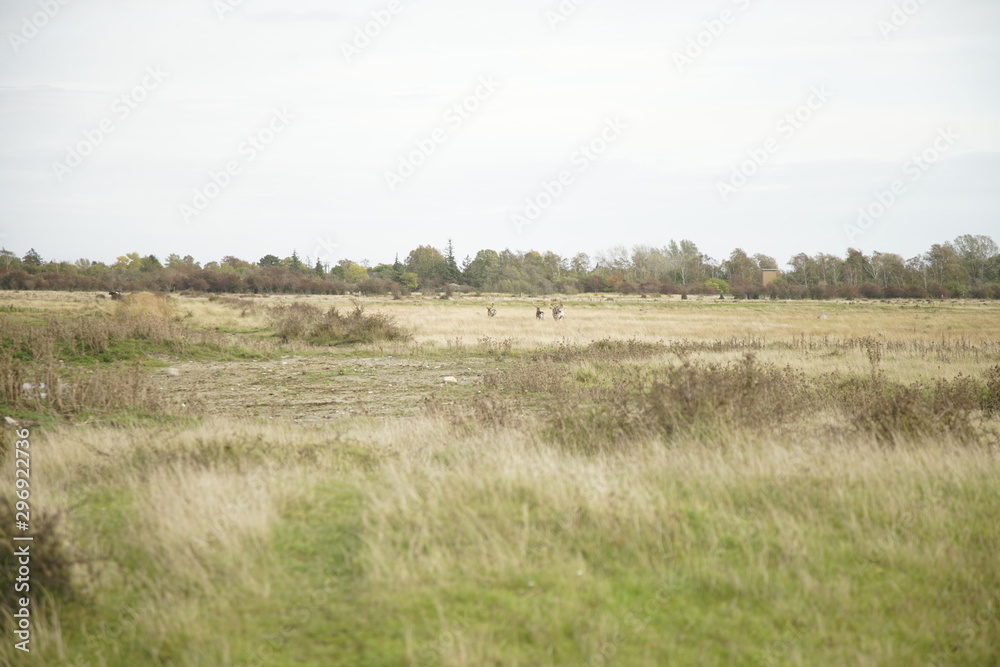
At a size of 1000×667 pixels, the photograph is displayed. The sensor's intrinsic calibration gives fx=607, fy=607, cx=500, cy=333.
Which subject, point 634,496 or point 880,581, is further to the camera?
point 634,496

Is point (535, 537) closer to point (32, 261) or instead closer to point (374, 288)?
point (374, 288)

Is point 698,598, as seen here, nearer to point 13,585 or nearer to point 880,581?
point 880,581

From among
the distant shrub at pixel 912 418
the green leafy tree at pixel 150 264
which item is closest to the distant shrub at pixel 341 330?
the distant shrub at pixel 912 418

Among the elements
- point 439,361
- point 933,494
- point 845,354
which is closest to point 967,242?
point 845,354

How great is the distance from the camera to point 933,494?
16.7 feet

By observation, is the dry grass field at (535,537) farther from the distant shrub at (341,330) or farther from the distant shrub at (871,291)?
the distant shrub at (871,291)

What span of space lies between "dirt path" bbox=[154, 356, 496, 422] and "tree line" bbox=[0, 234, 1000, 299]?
52.3 m

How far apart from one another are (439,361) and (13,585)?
47.0 feet

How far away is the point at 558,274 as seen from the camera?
376 ft

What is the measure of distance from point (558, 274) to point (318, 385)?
337 feet

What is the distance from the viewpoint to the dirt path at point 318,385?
1099 cm

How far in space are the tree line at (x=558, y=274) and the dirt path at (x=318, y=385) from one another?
52.3 m

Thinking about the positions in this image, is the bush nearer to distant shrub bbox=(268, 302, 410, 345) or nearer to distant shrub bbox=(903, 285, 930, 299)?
distant shrub bbox=(268, 302, 410, 345)

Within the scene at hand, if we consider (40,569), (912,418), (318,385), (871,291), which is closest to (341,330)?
(318,385)
